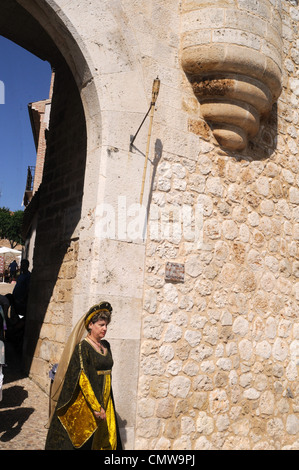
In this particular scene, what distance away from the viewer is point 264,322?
465 cm

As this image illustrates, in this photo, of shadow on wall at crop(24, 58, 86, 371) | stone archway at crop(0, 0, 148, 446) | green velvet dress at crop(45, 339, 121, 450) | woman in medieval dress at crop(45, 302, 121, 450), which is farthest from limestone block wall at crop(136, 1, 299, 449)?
shadow on wall at crop(24, 58, 86, 371)

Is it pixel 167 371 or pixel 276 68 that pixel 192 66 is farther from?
pixel 167 371

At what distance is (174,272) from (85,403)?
1.62 m

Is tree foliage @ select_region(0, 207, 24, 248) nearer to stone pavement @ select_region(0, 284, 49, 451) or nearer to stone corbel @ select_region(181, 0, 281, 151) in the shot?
stone pavement @ select_region(0, 284, 49, 451)

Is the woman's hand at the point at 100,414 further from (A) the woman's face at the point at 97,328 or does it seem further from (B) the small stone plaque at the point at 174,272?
(B) the small stone plaque at the point at 174,272

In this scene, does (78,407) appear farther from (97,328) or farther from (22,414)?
(22,414)

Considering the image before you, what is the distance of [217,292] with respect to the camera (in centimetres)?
430

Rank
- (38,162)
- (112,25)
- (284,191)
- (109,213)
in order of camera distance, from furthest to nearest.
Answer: (38,162) < (284,191) < (112,25) < (109,213)

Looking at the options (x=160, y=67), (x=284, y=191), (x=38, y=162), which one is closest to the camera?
(x=160, y=67)

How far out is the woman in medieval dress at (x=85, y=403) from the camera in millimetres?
2707

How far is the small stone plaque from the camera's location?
3.97m

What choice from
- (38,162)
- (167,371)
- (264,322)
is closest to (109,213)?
(167,371)

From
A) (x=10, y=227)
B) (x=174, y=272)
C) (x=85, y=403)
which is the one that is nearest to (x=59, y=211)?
(x=174, y=272)

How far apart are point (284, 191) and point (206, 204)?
1366 mm
